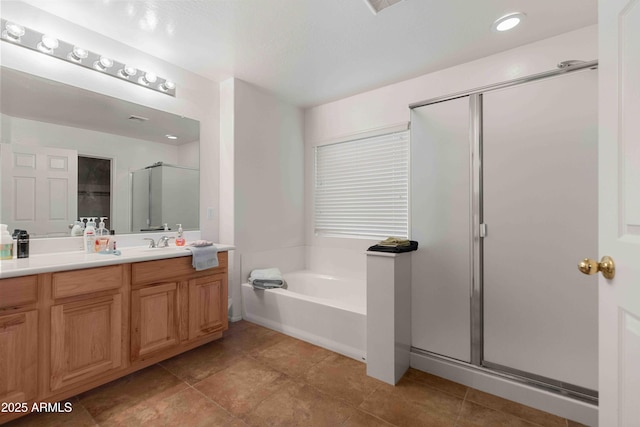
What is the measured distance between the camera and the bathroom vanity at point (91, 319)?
4.84 feet

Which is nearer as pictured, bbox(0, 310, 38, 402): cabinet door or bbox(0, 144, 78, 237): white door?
bbox(0, 310, 38, 402): cabinet door

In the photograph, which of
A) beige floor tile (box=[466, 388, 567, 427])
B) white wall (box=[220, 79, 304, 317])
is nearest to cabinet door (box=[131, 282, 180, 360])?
white wall (box=[220, 79, 304, 317])

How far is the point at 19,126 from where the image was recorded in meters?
1.90

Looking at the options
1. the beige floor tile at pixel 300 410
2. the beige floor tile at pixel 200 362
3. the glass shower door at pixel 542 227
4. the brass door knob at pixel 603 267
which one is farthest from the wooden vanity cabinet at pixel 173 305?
the brass door knob at pixel 603 267

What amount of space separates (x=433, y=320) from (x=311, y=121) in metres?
2.79

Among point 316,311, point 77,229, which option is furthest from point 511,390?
point 77,229

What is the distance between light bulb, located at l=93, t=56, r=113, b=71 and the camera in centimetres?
224

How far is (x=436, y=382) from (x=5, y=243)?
9.55 feet

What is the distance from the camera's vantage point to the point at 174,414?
164 centimetres

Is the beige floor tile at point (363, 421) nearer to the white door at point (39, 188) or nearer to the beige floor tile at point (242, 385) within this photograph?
the beige floor tile at point (242, 385)

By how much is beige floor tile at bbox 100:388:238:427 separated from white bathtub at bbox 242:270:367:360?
1018 mm

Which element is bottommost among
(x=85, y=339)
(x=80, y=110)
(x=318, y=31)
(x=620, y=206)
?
(x=85, y=339)

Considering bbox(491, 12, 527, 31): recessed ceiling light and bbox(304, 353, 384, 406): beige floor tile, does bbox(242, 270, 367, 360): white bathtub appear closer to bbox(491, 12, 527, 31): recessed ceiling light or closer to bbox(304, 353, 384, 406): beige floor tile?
bbox(304, 353, 384, 406): beige floor tile

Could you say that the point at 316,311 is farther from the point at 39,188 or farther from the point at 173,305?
the point at 39,188
